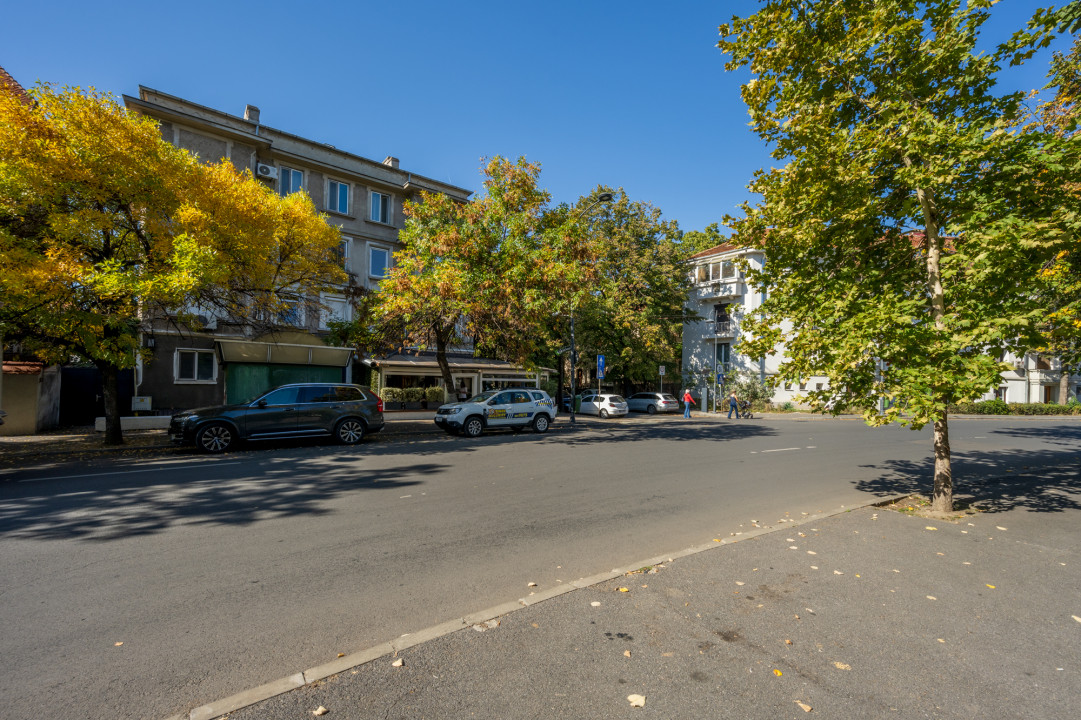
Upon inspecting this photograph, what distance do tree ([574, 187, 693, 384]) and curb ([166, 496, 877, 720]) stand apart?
27.6 m

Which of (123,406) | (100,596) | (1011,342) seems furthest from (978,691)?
(123,406)

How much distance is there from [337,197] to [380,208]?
223 cm

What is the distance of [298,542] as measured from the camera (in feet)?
17.9

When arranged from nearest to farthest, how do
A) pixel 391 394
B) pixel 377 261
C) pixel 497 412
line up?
pixel 497 412, pixel 377 261, pixel 391 394

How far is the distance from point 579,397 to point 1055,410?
118 ft

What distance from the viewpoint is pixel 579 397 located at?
32625mm

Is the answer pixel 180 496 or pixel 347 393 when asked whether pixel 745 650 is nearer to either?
pixel 180 496

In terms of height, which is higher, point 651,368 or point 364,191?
point 364,191

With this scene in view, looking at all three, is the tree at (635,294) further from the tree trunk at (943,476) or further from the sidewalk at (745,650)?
the sidewalk at (745,650)

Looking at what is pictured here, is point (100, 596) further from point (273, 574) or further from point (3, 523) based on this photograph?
point (3, 523)

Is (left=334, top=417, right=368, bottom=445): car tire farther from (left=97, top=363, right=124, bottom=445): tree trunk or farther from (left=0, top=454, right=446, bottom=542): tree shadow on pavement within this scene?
(left=97, top=363, right=124, bottom=445): tree trunk

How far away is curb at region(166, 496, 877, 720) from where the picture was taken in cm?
271

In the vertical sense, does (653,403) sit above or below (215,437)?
below

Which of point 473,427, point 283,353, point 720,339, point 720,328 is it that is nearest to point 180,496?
point 473,427
